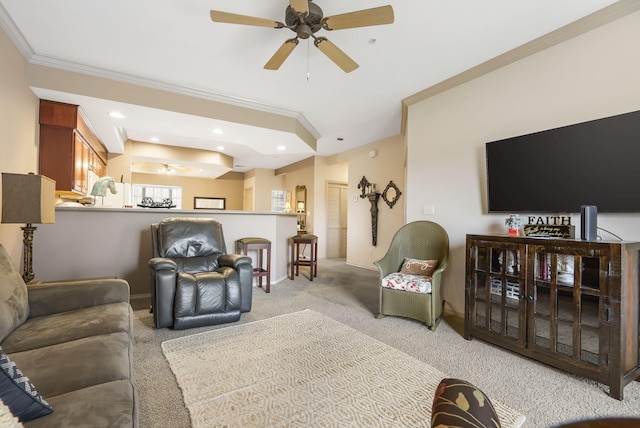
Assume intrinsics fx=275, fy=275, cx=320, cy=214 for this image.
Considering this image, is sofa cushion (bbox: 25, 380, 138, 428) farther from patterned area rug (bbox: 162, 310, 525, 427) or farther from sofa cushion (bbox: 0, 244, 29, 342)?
sofa cushion (bbox: 0, 244, 29, 342)

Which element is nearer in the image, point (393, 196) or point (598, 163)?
point (598, 163)

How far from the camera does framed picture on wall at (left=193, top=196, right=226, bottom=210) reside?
9.15m

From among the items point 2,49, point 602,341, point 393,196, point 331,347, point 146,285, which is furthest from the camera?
point 393,196

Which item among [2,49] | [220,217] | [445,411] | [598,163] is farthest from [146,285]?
[598,163]

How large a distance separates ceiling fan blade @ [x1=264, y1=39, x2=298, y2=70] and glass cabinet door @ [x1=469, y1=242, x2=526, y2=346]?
2.35 meters

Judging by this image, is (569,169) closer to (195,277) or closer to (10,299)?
(195,277)

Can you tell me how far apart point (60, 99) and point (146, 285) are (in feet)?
7.99

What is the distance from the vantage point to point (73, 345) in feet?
4.15

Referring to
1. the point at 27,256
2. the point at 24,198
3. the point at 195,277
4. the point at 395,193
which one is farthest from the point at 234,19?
the point at 395,193

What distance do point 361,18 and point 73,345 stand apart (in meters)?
2.54

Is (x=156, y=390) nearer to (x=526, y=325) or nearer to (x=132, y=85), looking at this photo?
(x=526, y=325)

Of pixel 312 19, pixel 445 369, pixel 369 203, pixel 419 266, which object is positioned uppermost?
pixel 312 19

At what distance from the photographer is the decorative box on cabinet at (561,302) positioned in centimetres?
170

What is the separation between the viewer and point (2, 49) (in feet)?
7.88
